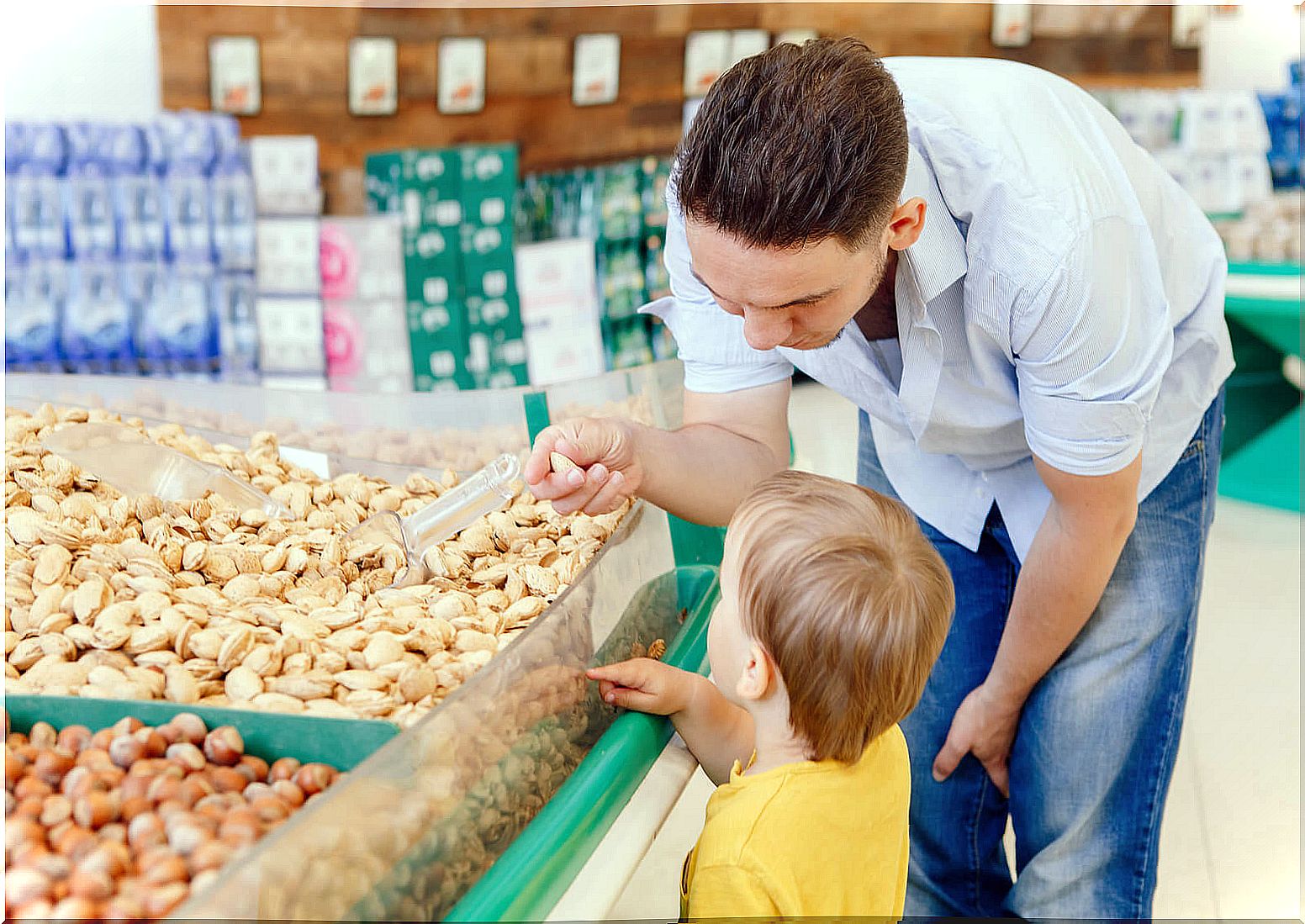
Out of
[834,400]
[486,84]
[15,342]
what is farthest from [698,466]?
[834,400]

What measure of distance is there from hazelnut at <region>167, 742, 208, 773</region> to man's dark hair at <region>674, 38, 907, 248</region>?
25.0 inches

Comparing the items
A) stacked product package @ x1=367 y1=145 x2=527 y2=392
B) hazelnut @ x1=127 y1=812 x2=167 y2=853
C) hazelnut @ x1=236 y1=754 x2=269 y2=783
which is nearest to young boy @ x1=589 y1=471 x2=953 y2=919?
hazelnut @ x1=236 y1=754 x2=269 y2=783

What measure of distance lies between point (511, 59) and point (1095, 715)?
11.6 ft

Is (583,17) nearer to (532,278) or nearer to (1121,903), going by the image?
(532,278)

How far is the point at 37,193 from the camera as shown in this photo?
305 centimetres

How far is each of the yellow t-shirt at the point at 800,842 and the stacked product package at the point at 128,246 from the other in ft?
8.73

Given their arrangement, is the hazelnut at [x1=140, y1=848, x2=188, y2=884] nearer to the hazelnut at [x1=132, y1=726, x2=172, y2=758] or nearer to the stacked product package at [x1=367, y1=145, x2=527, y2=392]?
the hazelnut at [x1=132, y1=726, x2=172, y2=758]

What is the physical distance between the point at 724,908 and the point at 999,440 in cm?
76

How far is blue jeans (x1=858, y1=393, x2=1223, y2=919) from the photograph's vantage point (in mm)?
1520

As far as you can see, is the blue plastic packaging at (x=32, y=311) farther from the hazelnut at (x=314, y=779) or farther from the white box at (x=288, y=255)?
the hazelnut at (x=314, y=779)

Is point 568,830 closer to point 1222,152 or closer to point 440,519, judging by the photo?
point 440,519

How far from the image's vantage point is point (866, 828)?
3.63ft

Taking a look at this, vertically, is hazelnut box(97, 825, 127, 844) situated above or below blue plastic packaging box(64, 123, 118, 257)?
below

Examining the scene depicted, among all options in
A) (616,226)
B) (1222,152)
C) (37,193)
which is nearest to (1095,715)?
(37,193)
